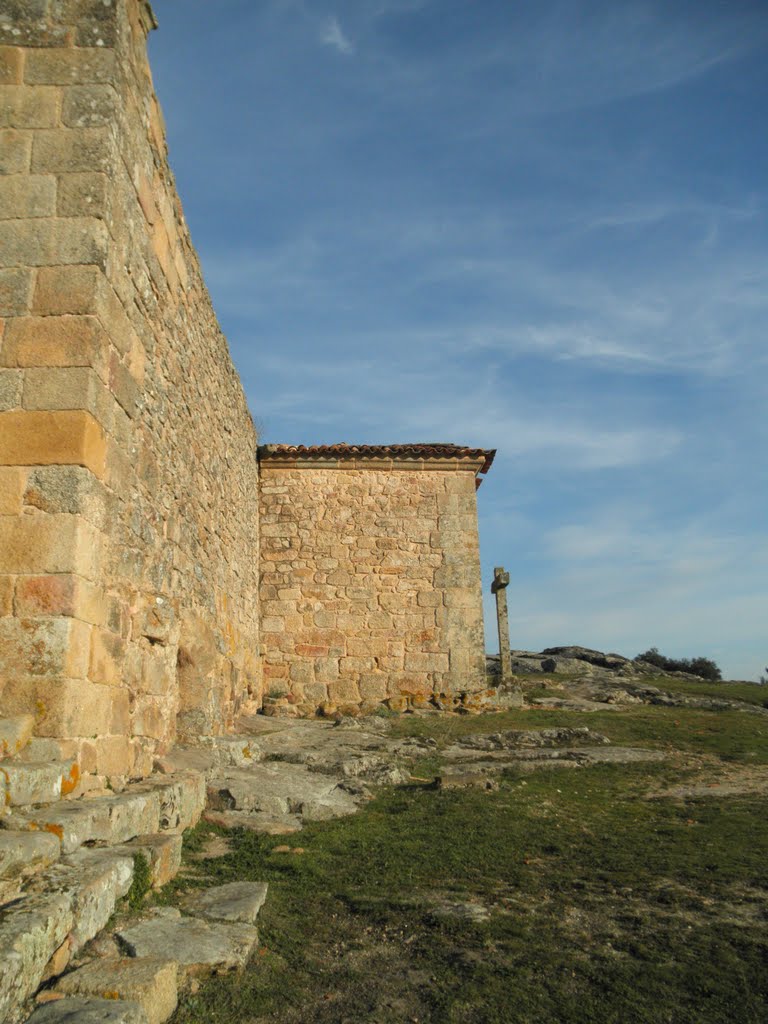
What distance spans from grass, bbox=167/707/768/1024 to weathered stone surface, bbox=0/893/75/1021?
528mm

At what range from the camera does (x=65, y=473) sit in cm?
416

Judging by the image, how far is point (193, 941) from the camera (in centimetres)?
311

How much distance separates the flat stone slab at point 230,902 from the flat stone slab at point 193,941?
12 centimetres

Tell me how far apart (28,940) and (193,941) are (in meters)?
0.91

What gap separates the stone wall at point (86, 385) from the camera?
4.04 m

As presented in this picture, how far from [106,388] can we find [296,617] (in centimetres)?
888

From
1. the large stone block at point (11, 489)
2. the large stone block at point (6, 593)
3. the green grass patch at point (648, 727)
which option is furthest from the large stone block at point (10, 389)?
the green grass patch at point (648, 727)

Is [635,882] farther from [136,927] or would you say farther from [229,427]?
[229,427]

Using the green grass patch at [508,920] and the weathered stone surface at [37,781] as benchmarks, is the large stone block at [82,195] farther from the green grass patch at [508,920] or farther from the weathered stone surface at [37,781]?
the green grass patch at [508,920]

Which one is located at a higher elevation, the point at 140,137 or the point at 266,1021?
the point at 140,137

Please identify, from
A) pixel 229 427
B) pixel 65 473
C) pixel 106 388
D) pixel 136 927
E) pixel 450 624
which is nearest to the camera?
pixel 136 927

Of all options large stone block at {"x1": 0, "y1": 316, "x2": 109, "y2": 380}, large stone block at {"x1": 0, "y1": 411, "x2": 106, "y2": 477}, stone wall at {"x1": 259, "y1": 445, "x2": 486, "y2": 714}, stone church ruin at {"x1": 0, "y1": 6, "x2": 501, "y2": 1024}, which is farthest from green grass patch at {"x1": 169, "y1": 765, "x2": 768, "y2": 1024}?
stone wall at {"x1": 259, "y1": 445, "x2": 486, "y2": 714}

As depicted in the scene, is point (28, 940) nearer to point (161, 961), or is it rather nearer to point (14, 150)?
point (161, 961)

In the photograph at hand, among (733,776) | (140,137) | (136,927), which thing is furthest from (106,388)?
(733,776)
